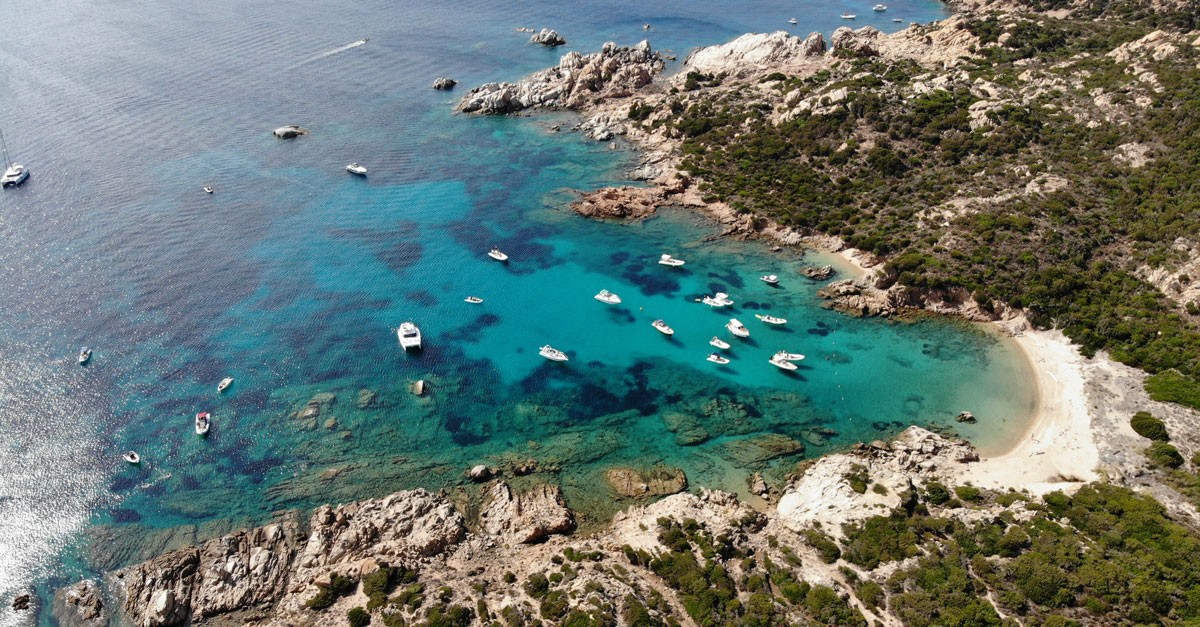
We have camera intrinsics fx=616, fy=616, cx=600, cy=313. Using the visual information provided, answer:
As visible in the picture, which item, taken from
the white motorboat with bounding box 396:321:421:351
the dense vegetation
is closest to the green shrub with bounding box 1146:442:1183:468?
the dense vegetation

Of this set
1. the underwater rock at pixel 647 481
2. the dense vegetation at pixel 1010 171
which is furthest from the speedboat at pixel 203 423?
the dense vegetation at pixel 1010 171

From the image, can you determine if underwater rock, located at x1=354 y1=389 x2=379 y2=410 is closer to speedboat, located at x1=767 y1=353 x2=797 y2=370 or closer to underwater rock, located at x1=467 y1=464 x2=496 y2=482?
underwater rock, located at x1=467 y1=464 x2=496 y2=482

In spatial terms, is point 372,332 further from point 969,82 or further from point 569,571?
point 969,82

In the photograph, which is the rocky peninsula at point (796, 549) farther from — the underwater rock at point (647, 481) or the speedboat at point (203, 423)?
the speedboat at point (203, 423)

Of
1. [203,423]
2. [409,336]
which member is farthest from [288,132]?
[203,423]

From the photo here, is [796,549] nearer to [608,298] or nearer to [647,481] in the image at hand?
[647,481]

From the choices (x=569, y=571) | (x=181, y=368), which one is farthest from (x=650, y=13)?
(x=569, y=571)
